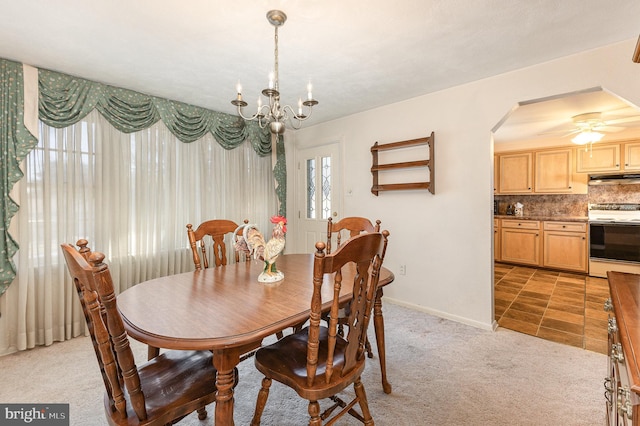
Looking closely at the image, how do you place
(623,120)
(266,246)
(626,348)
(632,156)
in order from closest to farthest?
(626,348), (266,246), (623,120), (632,156)

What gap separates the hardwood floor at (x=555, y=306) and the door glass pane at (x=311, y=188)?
2673 millimetres

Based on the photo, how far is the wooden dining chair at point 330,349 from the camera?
1.14 m

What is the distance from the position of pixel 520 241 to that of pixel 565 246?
2.05 feet

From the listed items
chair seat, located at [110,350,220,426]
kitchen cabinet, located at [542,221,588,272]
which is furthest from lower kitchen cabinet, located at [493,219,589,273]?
chair seat, located at [110,350,220,426]

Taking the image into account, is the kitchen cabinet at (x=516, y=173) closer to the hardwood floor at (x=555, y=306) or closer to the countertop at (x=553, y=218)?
the countertop at (x=553, y=218)

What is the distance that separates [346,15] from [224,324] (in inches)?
73.6

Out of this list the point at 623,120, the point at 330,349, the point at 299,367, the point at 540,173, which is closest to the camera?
the point at 330,349

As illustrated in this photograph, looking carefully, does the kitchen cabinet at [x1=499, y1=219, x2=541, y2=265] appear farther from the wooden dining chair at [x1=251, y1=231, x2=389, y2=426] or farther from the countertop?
the wooden dining chair at [x1=251, y1=231, x2=389, y2=426]

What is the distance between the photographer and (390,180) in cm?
355

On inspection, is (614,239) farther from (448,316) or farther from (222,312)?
(222,312)

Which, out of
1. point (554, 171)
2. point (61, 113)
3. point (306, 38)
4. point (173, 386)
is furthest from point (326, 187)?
point (554, 171)
